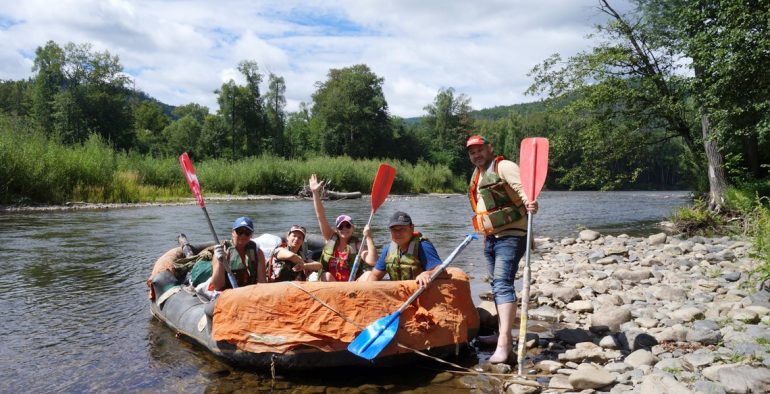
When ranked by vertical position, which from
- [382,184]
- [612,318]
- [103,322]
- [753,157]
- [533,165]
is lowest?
[103,322]

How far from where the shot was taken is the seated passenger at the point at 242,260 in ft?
14.1

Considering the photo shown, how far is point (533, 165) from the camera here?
3.82m

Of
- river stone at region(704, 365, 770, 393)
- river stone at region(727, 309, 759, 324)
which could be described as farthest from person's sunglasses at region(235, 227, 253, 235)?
river stone at region(727, 309, 759, 324)

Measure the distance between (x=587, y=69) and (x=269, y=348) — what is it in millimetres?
12058

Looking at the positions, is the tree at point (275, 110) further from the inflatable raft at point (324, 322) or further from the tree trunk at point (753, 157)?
the inflatable raft at point (324, 322)

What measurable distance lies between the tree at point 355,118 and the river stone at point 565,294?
42180mm

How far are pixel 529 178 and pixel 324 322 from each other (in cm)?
168

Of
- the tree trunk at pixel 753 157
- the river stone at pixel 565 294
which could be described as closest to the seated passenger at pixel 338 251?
the river stone at pixel 565 294

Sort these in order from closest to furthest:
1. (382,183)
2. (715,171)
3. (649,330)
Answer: (649,330) → (382,183) → (715,171)

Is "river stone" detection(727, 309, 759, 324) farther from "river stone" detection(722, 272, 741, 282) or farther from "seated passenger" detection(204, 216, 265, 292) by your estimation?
"seated passenger" detection(204, 216, 265, 292)

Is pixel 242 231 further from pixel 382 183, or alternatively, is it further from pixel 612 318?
pixel 612 318

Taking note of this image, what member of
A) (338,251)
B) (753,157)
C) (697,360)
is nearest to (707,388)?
(697,360)

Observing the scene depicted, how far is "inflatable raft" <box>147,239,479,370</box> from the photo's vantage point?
11.5ft

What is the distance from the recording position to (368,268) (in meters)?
5.12
